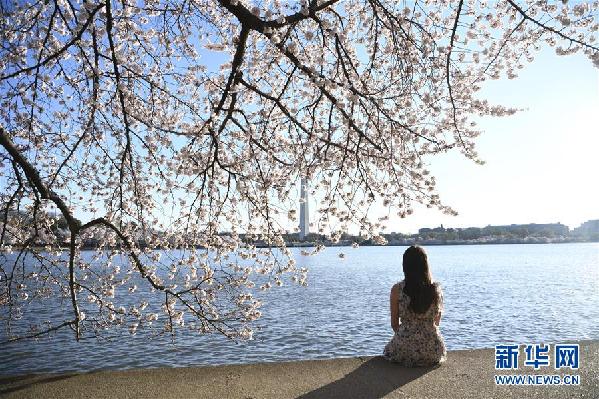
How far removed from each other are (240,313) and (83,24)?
4.16 metres

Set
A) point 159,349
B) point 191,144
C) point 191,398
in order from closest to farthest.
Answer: point 191,398, point 191,144, point 159,349

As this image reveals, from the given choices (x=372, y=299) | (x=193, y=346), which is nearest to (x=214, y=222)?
(x=193, y=346)

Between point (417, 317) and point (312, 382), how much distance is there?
136cm

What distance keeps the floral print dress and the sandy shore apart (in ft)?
0.37

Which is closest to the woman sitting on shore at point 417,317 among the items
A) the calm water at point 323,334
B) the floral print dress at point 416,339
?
the floral print dress at point 416,339

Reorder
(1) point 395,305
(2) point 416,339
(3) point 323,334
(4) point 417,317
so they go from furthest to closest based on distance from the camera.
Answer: (3) point 323,334 → (1) point 395,305 → (4) point 417,317 → (2) point 416,339

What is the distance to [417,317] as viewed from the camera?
510 cm

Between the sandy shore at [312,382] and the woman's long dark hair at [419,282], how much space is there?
2.18 ft

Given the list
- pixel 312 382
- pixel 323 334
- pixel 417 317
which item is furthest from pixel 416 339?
pixel 323 334

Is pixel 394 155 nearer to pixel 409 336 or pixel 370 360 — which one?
pixel 409 336

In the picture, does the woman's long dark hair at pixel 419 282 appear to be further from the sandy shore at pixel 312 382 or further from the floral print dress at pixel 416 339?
the sandy shore at pixel 312 382

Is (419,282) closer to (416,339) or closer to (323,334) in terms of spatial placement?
(416,339)

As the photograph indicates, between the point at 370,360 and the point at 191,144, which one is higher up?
the point at 191,144

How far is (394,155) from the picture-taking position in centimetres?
524
